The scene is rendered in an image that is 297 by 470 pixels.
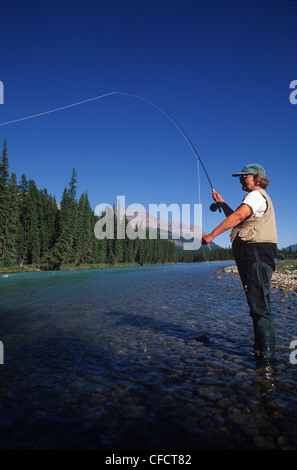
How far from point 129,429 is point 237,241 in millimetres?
3410

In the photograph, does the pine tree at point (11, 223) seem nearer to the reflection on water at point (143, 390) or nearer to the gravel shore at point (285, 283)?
the gravel shore at point (285, 283)

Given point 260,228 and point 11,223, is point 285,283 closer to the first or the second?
point 260,228

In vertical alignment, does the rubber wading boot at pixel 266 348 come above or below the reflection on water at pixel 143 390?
above

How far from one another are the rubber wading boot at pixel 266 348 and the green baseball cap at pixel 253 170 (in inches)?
114

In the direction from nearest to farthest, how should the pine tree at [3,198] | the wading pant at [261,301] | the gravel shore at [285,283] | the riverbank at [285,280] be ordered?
1. the wading pant at [261,301]
2. the gravel shore at [285,283]
3. the riverbank at [285,280]
4. the pine tree at [3,198]

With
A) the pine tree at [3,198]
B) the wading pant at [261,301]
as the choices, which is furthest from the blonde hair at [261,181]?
the pine tree at [3,198]

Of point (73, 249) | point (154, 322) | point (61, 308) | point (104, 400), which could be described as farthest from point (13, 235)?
point (104, 400)

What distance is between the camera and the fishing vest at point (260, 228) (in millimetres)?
4648

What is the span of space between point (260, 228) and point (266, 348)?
212cm

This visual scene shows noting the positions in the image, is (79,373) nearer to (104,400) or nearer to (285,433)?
(104,400)

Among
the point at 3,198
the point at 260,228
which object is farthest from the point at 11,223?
the point at 260,228

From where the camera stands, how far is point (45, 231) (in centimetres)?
6506

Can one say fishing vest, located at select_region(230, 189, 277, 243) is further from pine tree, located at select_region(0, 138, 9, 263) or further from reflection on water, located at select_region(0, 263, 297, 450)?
pine tree, located at select_region(0, 138, 9, 263)

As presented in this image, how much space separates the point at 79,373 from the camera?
15.5 feet
